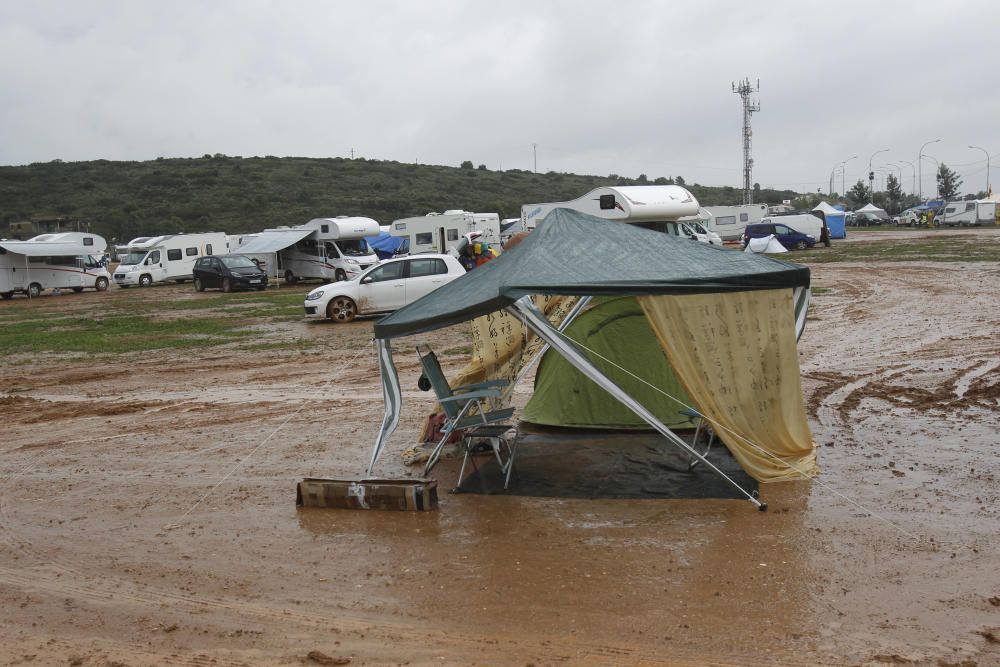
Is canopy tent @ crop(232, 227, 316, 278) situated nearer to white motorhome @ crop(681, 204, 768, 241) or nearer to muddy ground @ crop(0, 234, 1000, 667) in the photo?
white motorhome @ crop(681, 204, 768, 241)

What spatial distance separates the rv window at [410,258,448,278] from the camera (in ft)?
65.0

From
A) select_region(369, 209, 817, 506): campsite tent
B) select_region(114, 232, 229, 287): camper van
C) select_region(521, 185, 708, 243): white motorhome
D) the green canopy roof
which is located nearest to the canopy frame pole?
select_region(369, 209, 817, 506): campsite tent

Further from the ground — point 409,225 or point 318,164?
point 318,164

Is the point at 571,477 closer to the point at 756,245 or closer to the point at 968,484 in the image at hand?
the point at 968,484

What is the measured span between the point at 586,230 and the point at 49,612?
5.05m

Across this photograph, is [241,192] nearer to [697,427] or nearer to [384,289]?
[384,289]

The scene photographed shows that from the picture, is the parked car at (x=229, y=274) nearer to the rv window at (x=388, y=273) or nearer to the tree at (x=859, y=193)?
the rv window at (x=388, y=273)

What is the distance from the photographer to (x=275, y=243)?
33.0 meters

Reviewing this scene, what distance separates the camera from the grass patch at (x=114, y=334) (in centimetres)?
1748

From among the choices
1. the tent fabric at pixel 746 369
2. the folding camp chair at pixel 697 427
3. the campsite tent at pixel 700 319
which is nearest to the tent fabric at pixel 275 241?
the campsite tent at pixel 700 319

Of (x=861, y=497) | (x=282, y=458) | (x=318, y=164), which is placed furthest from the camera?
(x=318, y=164)

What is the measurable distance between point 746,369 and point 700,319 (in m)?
0.58

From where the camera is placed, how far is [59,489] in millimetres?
8039

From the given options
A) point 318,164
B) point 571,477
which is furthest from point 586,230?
point 318,164
